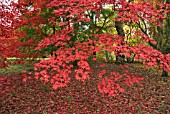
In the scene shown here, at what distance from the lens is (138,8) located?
5.41 m

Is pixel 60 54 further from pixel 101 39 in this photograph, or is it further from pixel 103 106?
pixel 103 106

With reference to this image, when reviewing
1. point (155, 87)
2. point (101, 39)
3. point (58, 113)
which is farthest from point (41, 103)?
point (155, 87)

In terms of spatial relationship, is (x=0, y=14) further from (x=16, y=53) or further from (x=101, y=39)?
(x=101, y=39)

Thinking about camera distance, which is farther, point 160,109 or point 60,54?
point 160,109

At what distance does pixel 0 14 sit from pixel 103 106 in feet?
17.1

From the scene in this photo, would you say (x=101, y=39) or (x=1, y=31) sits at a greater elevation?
(x=1, y=31)

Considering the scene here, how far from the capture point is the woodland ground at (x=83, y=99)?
8328 mm

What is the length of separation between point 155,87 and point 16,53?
680cm

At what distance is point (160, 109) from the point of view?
824 centimetres

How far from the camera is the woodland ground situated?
27.3ft

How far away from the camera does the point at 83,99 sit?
939cm

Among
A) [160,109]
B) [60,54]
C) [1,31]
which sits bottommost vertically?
[160,109]

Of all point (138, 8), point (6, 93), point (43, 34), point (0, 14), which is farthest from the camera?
point (43, 34)

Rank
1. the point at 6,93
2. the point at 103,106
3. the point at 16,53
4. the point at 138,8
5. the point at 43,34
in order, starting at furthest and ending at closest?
the point at 43,34 < the point at 6,93 < the point at 16,53 < the point at 103,106 < the point at 138,8
